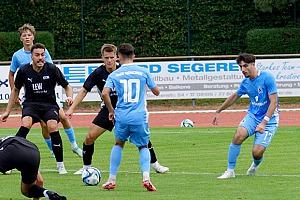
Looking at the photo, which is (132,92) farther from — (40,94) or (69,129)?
(69,129)

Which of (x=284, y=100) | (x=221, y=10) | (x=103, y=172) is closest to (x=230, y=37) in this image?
(x=221, y=10)

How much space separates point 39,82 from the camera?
1318 cm

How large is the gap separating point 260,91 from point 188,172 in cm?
179

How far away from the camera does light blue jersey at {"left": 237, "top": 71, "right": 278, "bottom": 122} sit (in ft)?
40.9

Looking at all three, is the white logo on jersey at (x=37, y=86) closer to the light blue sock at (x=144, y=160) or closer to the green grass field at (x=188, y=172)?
the green grass field at (x=188, y=172)

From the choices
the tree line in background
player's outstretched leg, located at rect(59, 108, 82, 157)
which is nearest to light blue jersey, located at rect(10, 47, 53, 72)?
player's outstretched leg, located at rect(59, 108, 82, 157)

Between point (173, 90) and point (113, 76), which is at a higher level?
point (113, 76)

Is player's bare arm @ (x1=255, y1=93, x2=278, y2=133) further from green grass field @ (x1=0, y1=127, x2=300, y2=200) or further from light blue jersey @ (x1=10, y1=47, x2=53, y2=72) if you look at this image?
light blue jersey @ (x1=10, y1=47, x2=53, y2=72)

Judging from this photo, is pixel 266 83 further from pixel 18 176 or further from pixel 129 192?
pixel 18 176

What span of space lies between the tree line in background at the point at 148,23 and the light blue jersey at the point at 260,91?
64.8 feet

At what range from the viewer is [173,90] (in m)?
27.5

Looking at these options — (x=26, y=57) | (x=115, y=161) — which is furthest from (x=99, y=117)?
(x=26, y=57)

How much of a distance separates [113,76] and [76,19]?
2206 centimetres

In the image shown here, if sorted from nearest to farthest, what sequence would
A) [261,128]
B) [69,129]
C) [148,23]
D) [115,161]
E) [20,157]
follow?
[20,157] → [115,161] → [261,128] → [69,129] → [148,23]
